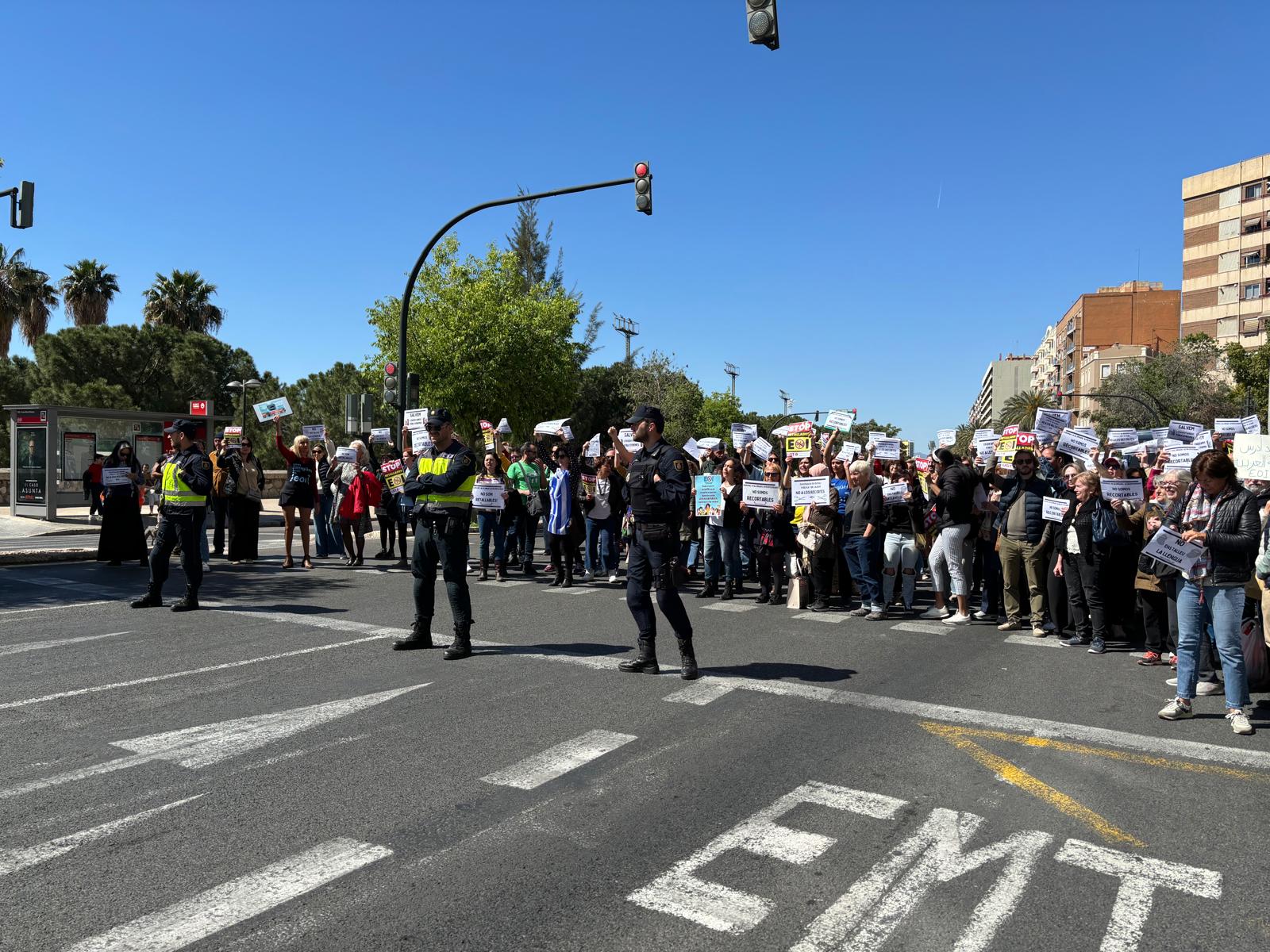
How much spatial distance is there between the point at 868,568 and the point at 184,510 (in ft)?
23.3

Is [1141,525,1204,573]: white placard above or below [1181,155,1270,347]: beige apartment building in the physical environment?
below

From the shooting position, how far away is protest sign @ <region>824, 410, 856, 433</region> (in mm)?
13125

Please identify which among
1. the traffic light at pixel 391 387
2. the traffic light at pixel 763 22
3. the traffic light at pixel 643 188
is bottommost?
the traffic light at pixel 391 387

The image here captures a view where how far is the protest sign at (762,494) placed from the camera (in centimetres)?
1047

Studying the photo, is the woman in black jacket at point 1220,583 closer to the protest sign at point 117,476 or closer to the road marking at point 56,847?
the road marking at point 56,847

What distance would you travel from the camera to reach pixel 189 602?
31.3 feet

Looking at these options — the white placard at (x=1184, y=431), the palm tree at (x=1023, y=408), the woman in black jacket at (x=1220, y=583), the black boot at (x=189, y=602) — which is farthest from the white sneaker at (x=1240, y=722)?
the palm tree at (x=1023, y=408)

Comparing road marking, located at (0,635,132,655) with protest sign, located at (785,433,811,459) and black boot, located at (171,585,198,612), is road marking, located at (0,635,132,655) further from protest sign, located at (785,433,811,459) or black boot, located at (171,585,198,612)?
protest sign, located at (785,433,811,459)

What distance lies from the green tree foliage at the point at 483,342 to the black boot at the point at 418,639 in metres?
23.6

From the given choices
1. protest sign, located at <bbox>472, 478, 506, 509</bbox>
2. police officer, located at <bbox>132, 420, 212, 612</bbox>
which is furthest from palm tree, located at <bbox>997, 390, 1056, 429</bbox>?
police officer, located at <bbox>132, 420, 212, 612</bbox>

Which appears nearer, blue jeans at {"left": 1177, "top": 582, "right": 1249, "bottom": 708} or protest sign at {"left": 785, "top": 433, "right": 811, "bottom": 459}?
blue jeans at {"left": 1177, "top": 582, "right": 1249, "bottom": 708}

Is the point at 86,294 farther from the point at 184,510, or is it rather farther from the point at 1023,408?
the point at 1023,408

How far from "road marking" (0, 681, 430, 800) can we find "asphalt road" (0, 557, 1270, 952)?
22mm

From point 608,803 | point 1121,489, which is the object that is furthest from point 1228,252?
point 608,803
